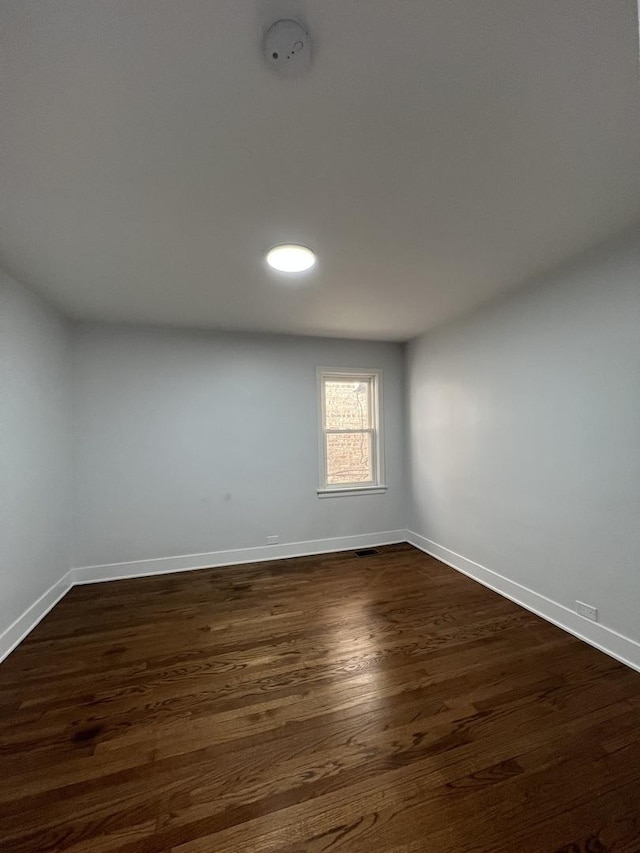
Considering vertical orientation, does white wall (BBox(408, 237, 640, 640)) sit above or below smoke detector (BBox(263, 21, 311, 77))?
below

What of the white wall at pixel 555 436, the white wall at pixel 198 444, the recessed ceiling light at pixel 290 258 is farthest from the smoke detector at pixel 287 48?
the white wall at pixel 198 444

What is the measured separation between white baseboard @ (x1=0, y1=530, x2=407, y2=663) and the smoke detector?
3.38 m

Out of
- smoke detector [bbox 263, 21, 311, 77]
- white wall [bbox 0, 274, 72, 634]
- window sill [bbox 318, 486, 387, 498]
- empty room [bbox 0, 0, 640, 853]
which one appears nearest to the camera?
smoke detector [bbox 263, 21, 311, 77]

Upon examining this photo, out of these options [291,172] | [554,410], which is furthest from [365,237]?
[554,410]

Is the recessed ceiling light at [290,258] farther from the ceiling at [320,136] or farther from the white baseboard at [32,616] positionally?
the white baseboard at [32,616]

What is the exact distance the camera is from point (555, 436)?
2.46 metres

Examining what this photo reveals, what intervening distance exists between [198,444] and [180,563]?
128 cm

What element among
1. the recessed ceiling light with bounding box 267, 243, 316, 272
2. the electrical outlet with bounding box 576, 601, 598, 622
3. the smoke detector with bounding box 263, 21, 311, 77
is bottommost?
the electrical outlet with bounding box 576, 601, 598, 622

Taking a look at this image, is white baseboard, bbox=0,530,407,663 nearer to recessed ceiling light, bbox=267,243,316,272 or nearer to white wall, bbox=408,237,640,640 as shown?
white wall, bbox=408,237,640,640

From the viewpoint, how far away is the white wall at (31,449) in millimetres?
2283

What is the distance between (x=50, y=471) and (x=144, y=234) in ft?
7.16

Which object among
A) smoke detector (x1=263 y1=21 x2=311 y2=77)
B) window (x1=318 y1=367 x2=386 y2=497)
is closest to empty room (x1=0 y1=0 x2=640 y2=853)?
smoke detector (x1=263 y1=21 x2=311 y2=77)

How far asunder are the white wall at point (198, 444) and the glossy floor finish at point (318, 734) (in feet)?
3.27

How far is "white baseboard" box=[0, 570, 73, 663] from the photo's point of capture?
88.1 inches
